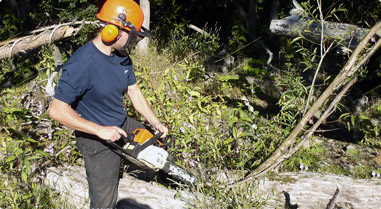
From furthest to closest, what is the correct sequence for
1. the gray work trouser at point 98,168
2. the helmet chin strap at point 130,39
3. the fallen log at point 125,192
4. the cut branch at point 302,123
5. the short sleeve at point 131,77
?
the cut branch at point 302,123
the fallen log at point 125,192
the short sleeve at point 131,77
the gray work trouser at point 98,168
the helmet chin strap at point 130,39

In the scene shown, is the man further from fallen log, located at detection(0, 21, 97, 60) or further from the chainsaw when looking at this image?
fallen log, located at detection(0, 21, 97, 60)

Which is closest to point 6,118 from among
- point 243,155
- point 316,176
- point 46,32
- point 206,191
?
point 46,32

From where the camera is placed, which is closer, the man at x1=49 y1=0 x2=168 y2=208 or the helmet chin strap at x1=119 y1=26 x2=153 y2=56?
the man at x1=49 y1=0 x2=168 y2=208

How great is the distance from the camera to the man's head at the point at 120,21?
2348 mm

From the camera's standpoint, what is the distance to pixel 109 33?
2.33 meters

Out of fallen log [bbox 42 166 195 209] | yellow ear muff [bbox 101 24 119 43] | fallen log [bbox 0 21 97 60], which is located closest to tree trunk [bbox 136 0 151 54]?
fallen log [bbox 0 21 97 60]

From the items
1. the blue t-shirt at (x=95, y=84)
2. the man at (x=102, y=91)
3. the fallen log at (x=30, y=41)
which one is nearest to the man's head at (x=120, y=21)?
the man at (x=102, y=91)

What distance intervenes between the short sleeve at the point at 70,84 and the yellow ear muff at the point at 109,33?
29cm

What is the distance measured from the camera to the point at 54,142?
356 cm

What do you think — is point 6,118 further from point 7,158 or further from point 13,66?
point 13,66

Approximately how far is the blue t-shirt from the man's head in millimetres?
152

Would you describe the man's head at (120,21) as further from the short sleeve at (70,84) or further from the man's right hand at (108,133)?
the man's right hand at (108,133)

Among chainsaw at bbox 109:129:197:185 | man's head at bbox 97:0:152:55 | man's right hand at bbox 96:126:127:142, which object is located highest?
man's head at bbox 97:0:152:55

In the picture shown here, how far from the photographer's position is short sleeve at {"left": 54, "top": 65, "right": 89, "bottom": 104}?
2.29 metres
